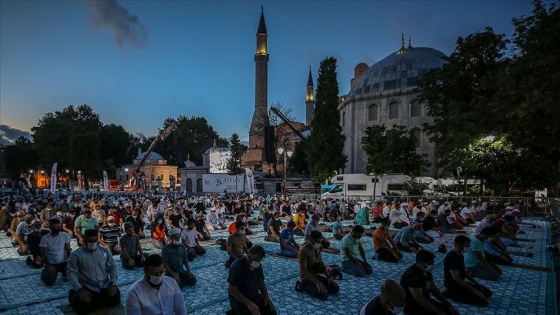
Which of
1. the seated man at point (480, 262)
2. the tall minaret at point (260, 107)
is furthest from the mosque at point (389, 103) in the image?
the seated man at point (480, 262)

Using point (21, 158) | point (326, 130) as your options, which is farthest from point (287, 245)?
point (21, 158)

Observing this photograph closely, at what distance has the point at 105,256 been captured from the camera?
18.0 ft

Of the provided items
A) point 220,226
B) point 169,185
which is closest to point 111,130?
point 169,185

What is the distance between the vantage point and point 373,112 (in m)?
45.5

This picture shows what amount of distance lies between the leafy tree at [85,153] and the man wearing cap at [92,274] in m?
57.9

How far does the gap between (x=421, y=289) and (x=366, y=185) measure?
91.9ft

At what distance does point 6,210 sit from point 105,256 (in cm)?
1339

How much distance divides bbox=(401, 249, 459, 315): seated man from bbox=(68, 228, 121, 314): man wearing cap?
4508 millimetres

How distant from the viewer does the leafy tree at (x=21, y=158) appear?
238 ft

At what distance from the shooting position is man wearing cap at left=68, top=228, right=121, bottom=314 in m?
5.21

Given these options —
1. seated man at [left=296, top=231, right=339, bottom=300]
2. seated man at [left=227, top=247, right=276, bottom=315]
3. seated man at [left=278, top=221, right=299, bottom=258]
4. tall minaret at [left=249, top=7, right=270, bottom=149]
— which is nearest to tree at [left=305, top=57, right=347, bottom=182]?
tall minaret at [left=249, top=7, right=270, bottom=149]

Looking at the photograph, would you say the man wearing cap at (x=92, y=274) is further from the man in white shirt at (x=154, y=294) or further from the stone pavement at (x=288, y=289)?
the man in white shirt at (x=154, y=294)

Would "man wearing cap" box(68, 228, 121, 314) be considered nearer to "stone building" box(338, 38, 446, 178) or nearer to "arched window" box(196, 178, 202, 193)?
"stone building" box(338, 38, 446, 178)

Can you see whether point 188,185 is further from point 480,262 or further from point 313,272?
point 480,262
